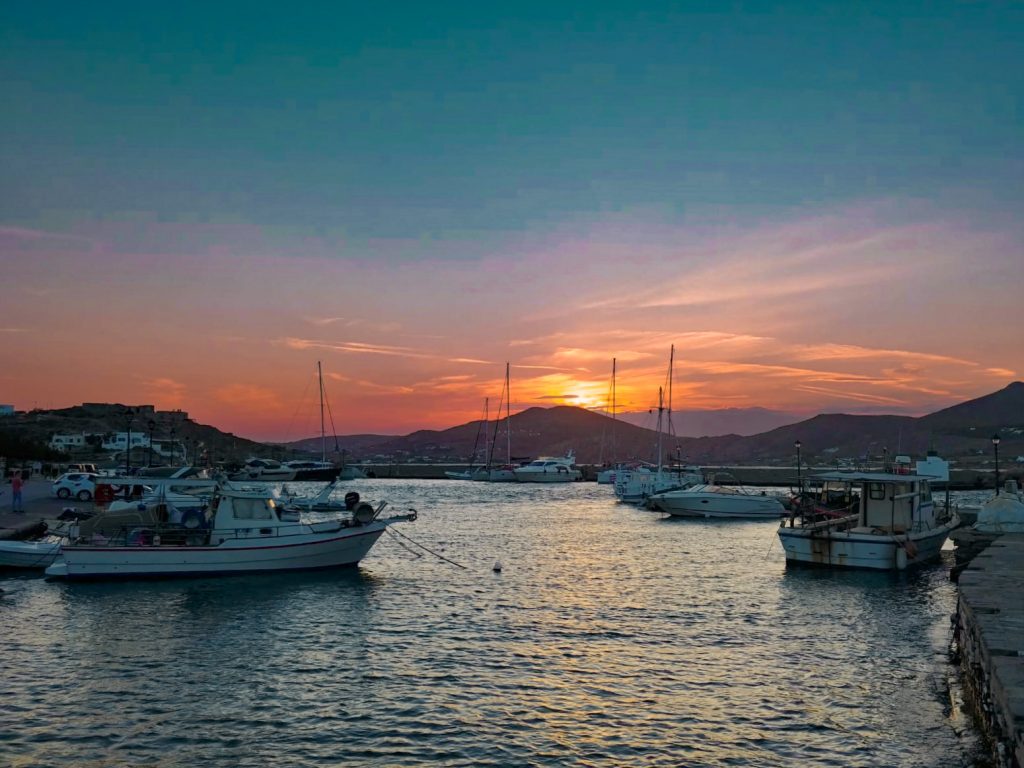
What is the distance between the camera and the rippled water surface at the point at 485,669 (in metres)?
15.0

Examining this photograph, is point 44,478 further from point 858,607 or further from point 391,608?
point 858,607

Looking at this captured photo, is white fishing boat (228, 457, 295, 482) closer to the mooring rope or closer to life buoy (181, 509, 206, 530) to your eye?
the mooring rope

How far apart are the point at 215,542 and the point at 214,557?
26.0 inches

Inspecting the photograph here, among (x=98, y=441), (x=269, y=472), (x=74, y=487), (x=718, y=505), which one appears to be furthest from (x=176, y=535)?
(x=98, y=441)

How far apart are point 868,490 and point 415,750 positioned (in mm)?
28905

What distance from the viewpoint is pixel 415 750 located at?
1491cm

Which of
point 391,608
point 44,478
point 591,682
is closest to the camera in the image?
point 591,682

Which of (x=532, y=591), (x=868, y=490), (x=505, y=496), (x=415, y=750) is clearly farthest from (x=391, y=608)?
(x=505, y=496)

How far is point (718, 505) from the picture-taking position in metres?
67.8

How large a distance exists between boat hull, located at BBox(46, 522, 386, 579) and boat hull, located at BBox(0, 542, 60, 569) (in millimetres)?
691

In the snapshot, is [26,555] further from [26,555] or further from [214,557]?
[214,557]

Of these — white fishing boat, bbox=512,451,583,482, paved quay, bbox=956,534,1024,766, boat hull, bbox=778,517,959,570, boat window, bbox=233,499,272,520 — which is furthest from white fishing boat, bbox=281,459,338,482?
paved quay, bbox=956,534,1024,766

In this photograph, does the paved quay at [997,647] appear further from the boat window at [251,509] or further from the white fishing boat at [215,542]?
the boat window at [251,509]

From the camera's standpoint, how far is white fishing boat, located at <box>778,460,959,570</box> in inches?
1388
